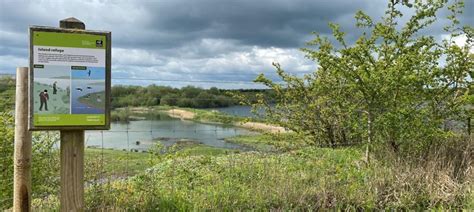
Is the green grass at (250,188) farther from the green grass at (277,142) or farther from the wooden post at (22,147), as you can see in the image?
the green grass at (277,142)

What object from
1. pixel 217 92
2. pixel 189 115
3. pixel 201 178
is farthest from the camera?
pixel 189 115

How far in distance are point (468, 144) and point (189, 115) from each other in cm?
893

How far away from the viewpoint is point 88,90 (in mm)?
3920

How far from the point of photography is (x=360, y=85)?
6695 millimetres

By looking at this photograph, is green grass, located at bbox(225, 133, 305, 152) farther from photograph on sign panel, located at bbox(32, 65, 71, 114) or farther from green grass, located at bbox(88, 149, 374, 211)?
photograph on sign panel, located at bbox(32, 65, 71, 114)

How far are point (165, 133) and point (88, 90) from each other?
11.6 m

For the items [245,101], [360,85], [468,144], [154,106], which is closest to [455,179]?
[468,144]

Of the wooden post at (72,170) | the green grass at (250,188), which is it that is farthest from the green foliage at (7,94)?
the wooden post at (72,170)

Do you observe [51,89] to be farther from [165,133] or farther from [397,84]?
[165,133]

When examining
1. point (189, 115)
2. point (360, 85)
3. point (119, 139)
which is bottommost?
point (119, 139)

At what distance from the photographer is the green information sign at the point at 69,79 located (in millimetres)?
3736

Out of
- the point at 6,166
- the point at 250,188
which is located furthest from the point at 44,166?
the point at 250,188

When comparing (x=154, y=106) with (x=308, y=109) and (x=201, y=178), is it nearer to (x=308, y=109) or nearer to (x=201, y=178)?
(x=308, y=109)

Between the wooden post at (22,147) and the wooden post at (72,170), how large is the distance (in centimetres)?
32
